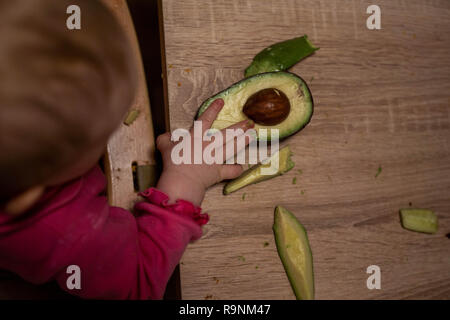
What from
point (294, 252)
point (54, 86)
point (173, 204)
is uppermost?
point (54, 86)

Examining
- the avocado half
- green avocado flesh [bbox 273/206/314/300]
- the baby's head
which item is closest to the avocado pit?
the avocado half

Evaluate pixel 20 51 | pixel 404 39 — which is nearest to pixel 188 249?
pixel 20 51

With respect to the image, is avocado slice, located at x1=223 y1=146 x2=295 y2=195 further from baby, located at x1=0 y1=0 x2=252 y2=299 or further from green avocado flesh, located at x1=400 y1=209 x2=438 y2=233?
green avocado flesh, located at x1=400 y1=209 x2=438 y2=233

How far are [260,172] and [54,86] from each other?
14.5 inches

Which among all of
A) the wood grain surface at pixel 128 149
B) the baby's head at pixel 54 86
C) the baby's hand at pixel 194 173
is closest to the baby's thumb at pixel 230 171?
the baby's hand at pixel 194 173

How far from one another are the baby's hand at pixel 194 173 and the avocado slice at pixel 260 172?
1 centimetres

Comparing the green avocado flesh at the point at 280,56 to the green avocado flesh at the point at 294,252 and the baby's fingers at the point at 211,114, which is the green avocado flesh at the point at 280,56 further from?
the green avocado flesh at the point at 294,252

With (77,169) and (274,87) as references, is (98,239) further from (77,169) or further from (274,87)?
(274,87)

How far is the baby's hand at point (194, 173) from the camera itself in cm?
60

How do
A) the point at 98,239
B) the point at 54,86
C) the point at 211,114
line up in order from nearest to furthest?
1. the point at 54,86
2. the point at 98,239
3. the point at 211,114

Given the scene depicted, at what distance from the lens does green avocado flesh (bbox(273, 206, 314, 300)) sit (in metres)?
0.64

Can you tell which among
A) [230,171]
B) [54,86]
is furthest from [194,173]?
[54,86]

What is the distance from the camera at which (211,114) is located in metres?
0.63
